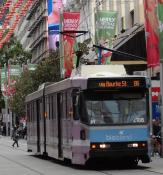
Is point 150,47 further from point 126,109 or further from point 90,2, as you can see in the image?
point 90,2

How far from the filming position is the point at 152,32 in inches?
1029

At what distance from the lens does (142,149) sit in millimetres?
21078

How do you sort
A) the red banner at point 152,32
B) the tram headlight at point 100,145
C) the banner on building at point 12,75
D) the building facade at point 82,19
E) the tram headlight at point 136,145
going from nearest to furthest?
1. the tram headlight at point 100,145
2. the tram headlight at point 136,145
3. the red banner at point 152,32
4. the building facade at point 82,19
5. the banner on building at point 12,75

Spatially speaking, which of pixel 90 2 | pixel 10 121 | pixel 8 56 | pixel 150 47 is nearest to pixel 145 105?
pixel 150 47

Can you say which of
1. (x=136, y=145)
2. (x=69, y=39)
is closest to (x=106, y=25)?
(x=69, y=39)

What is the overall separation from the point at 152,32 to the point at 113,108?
6.02 m

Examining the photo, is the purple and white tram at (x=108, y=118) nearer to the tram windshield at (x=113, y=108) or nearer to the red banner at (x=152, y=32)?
the tram windshield at (x=113, y=108)

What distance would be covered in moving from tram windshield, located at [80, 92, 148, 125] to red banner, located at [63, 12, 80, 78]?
21000 mm

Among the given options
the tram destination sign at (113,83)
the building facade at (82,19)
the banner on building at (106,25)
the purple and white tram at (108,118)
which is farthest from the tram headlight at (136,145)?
the building facade at (82,19)

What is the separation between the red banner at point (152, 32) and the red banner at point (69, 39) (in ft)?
50.8

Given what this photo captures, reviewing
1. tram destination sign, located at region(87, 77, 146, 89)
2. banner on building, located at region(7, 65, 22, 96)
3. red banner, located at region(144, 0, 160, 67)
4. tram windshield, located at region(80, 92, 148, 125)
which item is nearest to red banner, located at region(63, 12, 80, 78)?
red banner, located at region(144, 0, 160, 67)

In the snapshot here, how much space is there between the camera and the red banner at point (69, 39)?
42062 mm

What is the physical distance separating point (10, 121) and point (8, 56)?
1088 cm

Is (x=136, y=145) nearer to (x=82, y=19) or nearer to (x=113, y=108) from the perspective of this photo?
(x=113, y=108)
